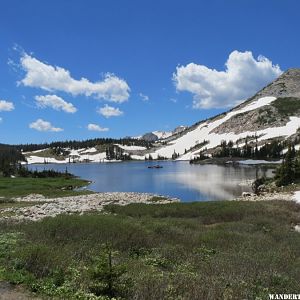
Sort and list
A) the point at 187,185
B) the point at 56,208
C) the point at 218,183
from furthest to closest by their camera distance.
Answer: the point at 218,183
the point at 187,185
the point at 56,208

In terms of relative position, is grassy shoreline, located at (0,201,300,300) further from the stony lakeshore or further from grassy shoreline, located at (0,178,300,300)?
the stony lakeshore

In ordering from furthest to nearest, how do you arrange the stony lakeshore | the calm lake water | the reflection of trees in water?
the calm lake water < the reflection of trees in water < the stony lakeshore

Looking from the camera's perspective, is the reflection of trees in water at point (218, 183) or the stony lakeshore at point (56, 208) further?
the reflection of trees in water at point (218, 183)

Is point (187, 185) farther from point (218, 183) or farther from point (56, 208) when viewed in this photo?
point (56, 208)

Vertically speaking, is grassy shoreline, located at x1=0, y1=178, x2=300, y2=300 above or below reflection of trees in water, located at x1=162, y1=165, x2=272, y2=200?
above

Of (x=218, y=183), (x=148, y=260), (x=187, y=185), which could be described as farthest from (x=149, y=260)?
(x=218, y=183)

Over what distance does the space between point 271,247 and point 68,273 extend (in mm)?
10432

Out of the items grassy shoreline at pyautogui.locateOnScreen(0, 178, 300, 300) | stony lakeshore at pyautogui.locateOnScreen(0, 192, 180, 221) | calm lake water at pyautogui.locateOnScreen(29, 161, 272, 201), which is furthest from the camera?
calm lake water at pyautogui.locateOnScreen(29, 161, 272, 201)

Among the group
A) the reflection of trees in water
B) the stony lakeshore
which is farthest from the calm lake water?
the stony lakeshore

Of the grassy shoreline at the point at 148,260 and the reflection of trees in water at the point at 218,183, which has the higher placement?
the grassy shoreline at the point at 148,260

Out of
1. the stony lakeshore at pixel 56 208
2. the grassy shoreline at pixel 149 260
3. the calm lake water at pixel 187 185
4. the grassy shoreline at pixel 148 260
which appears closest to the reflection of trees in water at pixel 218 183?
the calm lake water at pixel 187 185

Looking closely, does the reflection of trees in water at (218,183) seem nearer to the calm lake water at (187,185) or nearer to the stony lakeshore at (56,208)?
the calm lake water at (187,185)

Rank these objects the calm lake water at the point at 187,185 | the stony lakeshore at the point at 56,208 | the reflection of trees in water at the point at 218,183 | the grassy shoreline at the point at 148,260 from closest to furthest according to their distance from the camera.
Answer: the grassy shoreline at the point at 148,260 < the stony lakeshore at the point at 56,208 < the reflection of trees in water at the point at 218,183 < the calm lake water at the point at 187,185

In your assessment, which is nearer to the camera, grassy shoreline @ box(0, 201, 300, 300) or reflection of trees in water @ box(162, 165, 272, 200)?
grassy shoreline @ box(0, 201, 300, 300)
